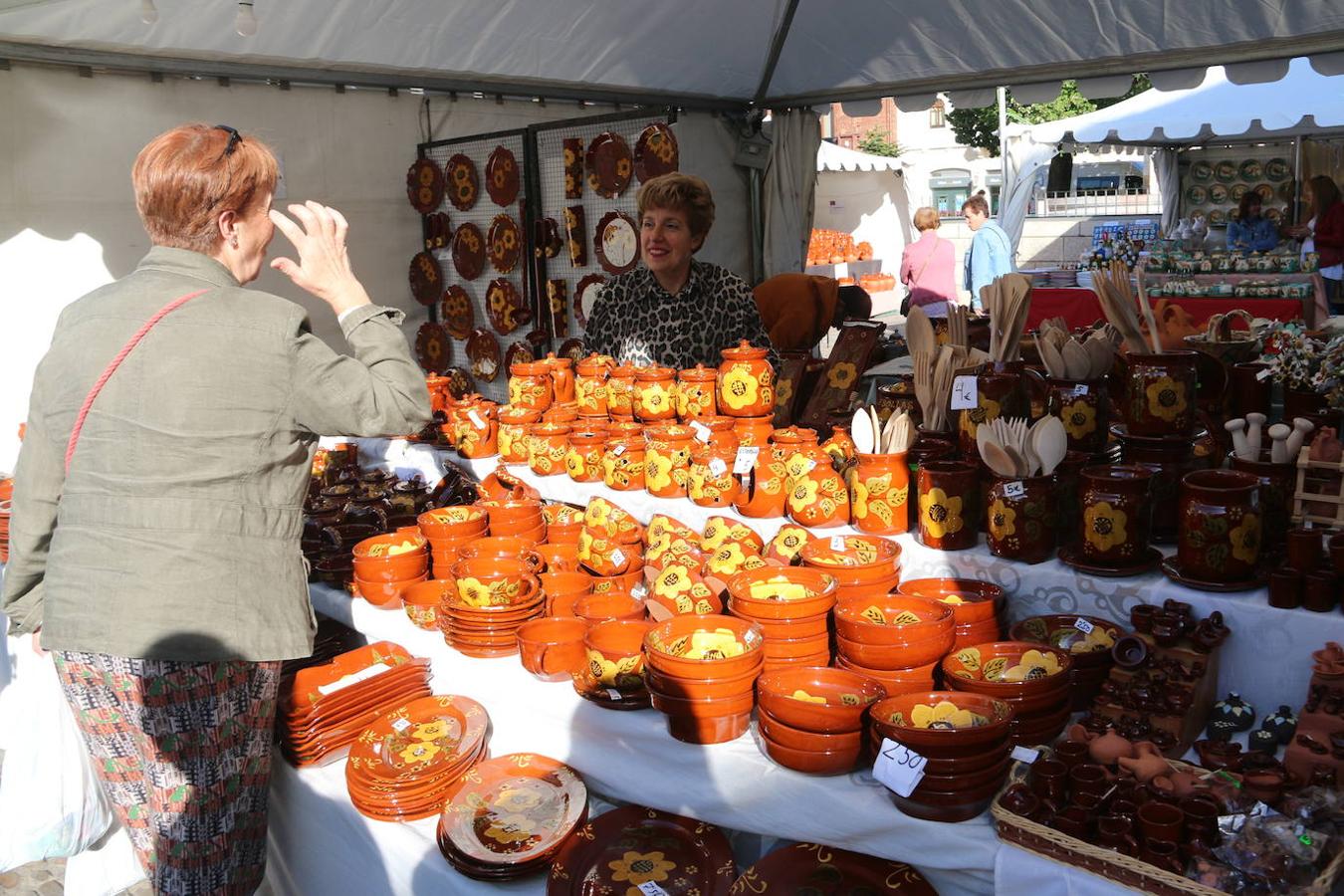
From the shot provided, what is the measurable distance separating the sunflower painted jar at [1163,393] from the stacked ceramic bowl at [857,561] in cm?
55

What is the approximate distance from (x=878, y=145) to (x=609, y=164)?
24.5m

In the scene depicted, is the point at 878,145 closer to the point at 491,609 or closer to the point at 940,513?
the point at 940,513

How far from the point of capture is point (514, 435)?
298 centimetres

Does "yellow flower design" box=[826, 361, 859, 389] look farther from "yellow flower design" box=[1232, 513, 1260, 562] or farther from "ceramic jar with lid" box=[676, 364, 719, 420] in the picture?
"yellow flower design" box=[1232, 513, 1260, 562]

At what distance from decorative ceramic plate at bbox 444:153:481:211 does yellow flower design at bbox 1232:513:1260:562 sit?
4696 mm

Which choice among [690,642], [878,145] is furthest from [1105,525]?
[878,145]

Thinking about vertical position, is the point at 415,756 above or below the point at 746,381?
below

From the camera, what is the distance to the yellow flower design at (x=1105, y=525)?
1.75 meters

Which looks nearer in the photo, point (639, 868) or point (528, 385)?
point (639, 868)

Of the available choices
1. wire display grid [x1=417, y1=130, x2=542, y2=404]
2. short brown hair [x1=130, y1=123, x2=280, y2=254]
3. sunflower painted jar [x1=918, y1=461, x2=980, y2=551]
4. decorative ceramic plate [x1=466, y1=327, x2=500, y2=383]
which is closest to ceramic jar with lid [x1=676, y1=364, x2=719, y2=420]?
sunflower painted jar [x1=918, y1=461, x2=980, y2=551]

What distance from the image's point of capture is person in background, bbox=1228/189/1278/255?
934cm

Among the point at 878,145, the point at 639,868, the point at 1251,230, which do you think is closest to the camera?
the point at 639,868

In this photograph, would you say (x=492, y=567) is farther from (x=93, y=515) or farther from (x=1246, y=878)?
(x=1246, y=878)

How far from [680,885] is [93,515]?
1.12 m
